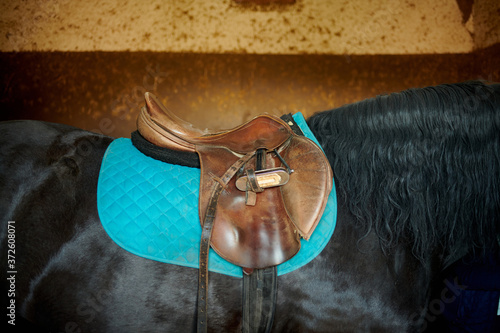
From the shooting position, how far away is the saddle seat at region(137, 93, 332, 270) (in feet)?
2.48

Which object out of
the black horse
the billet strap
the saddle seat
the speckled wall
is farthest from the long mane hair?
the speckled wall

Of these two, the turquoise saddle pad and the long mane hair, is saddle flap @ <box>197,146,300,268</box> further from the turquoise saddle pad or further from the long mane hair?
the long mane hair

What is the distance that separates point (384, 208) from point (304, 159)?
10.3 inches

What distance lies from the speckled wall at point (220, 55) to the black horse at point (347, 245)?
2.23m

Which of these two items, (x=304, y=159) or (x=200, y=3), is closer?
(x=304, y=159)

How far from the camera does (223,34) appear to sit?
9.57ft

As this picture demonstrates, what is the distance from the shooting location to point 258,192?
2.55 ft

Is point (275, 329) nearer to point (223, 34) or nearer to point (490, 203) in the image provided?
point (490, 203)

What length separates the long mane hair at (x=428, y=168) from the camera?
75cm

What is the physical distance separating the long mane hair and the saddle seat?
0.39 ft

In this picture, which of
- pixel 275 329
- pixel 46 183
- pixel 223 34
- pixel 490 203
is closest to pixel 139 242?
pixel 46 183

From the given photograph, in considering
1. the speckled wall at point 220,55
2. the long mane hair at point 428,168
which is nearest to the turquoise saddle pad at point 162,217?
the long mane hair at point 428,168

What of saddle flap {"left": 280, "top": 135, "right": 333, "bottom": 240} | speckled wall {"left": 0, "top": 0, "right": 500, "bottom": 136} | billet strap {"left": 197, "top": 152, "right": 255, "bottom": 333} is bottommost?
billet strap {"left": 197, "top": 152, "right": 255, "bottom": 333}

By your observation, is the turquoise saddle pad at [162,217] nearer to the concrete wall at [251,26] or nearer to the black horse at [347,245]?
the black horse at [347,245]
